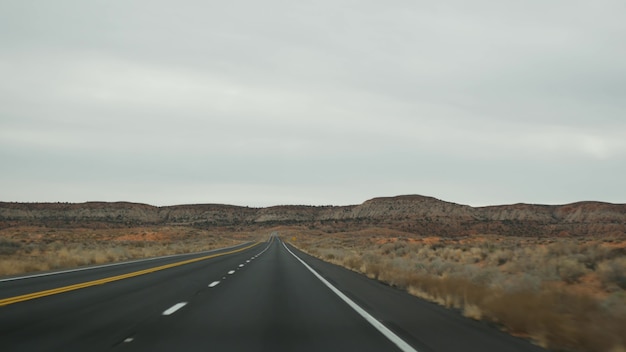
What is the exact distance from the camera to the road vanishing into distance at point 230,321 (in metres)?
7.50

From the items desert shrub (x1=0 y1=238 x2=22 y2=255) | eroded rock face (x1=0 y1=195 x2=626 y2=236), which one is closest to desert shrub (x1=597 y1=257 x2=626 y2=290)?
desert shrub (x1=0 y1=238 x2=22 y2=255)

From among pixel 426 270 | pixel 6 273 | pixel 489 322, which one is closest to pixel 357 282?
pixel 426 270

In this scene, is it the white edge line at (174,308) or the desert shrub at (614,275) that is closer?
the white edge line at (174,308)

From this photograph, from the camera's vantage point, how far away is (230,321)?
9.67 meters

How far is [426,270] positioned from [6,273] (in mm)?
17022

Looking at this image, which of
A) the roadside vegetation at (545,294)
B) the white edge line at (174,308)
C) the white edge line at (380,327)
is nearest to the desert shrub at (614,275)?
the roadside vegetation at (545,294)

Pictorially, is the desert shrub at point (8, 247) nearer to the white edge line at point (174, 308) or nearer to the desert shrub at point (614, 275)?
the white edge line at point (174, 308)

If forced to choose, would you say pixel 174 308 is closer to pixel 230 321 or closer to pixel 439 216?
pixel 230 321

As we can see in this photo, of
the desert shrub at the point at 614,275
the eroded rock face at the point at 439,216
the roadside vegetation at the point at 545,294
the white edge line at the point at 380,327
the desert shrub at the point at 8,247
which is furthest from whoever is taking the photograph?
the eroded rock face at the point at 439,216

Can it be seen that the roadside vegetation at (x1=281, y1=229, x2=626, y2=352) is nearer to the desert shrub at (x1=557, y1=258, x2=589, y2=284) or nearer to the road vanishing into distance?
the desert shrub at (x1=557, y1=258, x2=589, y2=284)

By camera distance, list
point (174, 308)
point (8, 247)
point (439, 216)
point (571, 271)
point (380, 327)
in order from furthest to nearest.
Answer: point (439, 216)
point (8, 247)
point (571, 271)
point (174, 308)
point (380, 327)

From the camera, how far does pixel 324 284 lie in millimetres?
18016

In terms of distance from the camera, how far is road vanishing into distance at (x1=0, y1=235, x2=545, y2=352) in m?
7.50

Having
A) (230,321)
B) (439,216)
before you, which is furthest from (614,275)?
(439,216)
